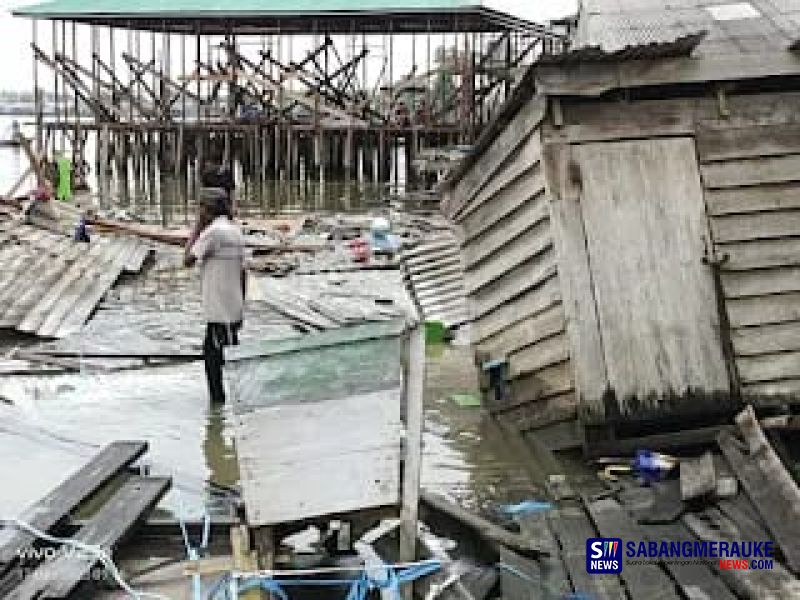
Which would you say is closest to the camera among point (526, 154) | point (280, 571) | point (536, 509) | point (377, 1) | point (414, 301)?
point (280, 571)

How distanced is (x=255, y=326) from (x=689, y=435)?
6462 millimetres

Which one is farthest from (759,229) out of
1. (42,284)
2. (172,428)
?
(42,284)

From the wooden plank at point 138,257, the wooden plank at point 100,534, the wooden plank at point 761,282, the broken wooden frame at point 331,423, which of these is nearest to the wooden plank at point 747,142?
the wooden plank at point 761,282

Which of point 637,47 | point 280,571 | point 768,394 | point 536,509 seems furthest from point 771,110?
point 280,571

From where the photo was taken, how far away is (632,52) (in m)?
6.59

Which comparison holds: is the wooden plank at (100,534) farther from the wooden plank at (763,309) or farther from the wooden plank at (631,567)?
the wooden plank at (763,309)

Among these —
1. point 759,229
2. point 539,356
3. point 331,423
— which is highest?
point 759,229

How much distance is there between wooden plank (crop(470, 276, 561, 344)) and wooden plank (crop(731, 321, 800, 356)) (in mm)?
1142

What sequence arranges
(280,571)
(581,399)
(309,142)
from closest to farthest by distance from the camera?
(280,571) < (581,399) < (309,142)

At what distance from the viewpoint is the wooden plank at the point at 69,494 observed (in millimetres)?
5309

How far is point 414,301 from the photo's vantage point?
13461 millimetres

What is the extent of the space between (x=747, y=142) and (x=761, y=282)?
0.90 metres

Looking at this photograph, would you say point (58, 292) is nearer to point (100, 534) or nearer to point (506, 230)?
point (506, 230)

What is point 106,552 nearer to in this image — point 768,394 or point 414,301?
point 768,394
